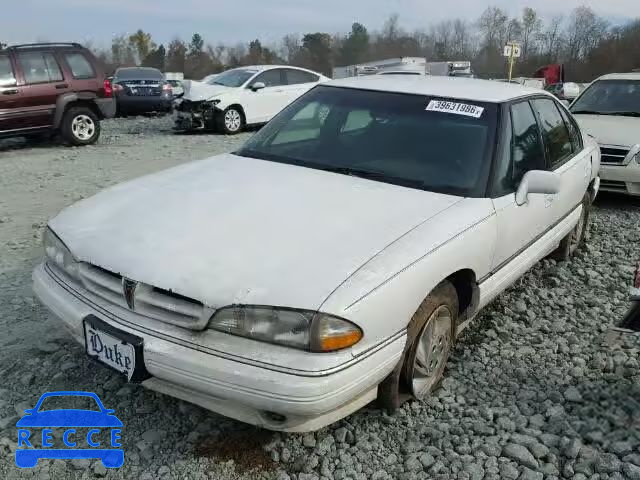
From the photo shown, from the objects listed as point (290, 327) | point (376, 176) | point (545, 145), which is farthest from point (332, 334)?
point (545, 145)

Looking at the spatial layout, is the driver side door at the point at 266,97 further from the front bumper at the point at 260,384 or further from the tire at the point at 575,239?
the front bumper at the point at 260,384

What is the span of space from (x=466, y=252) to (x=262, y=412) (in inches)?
49.3

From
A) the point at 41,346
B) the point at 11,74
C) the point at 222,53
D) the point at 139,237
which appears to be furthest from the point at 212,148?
the point at 222,53

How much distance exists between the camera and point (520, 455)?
2578 mm

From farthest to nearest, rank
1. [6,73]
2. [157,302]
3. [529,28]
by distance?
1. [529,28]
2. [6,73]
3. [157,302]

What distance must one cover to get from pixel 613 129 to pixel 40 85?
8.95 m

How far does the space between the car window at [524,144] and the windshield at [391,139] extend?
0.22m

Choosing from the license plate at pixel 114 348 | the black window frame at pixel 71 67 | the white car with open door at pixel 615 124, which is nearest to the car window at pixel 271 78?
the black window frame at pixel 71 67

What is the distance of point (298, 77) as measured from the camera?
44.9ft

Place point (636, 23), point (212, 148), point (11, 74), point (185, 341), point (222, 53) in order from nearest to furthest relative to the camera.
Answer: point (185, 341)
point (11, 74)
point (212, 148)
point (636, 23)
point (222, 53)

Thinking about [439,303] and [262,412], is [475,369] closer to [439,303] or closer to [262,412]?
[439,303]

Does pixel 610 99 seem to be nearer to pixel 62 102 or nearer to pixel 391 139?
pixel 391 139

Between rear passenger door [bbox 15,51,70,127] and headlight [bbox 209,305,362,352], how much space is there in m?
9.28

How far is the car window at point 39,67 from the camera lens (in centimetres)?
993
